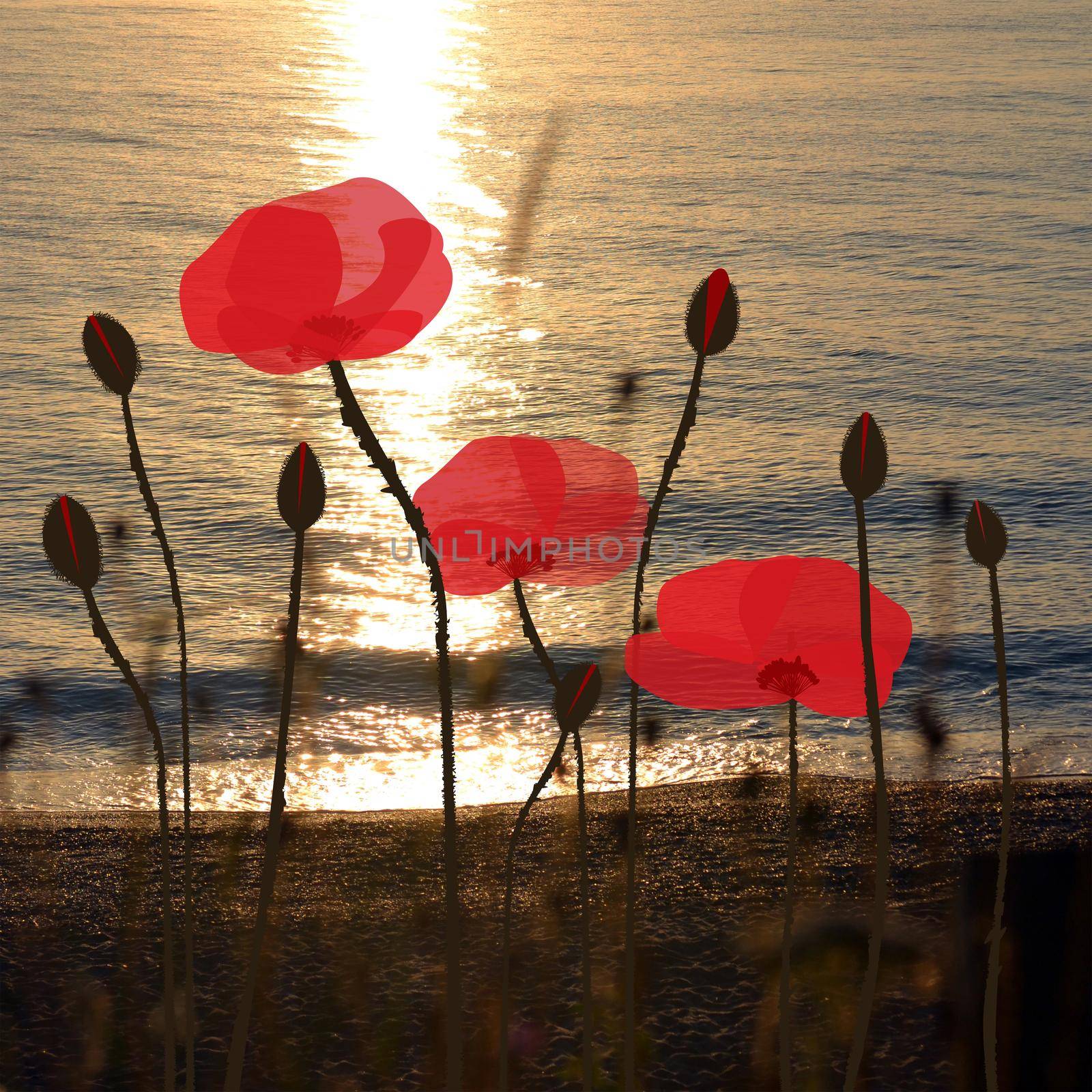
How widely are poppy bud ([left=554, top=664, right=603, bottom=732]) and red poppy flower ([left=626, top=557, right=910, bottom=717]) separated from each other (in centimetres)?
10

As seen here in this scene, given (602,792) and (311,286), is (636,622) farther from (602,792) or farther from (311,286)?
(602,792)

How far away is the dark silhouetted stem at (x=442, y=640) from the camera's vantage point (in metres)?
1.26

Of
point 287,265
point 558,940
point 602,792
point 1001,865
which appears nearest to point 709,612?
point 1001,865

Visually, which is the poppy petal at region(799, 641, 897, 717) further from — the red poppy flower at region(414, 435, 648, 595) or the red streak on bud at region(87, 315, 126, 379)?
the red streak on bud at region(87, 315, 126, 379)

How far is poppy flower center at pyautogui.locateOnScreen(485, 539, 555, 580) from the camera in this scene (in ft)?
4.82

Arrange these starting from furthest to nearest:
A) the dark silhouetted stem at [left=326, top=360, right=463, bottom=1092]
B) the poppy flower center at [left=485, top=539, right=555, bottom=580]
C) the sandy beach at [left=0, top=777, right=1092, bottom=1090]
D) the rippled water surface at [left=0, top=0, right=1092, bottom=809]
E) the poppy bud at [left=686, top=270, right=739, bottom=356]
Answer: the rippled water surface at [left=0, top=0, right=1092, bottom=809] < the sandy beach at [left=0, top=777, right=1092, bottom=1090] < the poppy flower center at [left=485, top=539, right=555, bottom=580] < the poppy bud at [left=686, top=270, right=739, bottom=356] < the dark silhouetted stem at [left=326, top=360, right=463, bottom=1092]

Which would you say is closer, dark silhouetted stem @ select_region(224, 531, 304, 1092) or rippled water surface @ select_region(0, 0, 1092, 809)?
dark silhouetted stem @ select_region(224, 531, 304, 1092)

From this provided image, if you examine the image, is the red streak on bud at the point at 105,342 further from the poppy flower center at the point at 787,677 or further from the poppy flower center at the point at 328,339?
the poppy flower center at the point at 787,677

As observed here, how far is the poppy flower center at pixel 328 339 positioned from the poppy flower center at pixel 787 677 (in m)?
0.51

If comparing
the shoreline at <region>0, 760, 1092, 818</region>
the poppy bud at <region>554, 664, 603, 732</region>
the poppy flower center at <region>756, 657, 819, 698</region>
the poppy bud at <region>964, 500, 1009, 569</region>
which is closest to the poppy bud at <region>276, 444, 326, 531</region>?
the poppy bud at <region>554, 664, 603, 732</region>

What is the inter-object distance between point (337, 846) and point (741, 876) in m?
1.29

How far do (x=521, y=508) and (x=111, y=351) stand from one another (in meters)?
0.40

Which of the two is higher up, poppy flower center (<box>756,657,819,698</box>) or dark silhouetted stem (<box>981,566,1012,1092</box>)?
poppy flower center (<box>756,657,819,698</box>)

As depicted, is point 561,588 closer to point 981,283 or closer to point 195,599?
point 195,599
